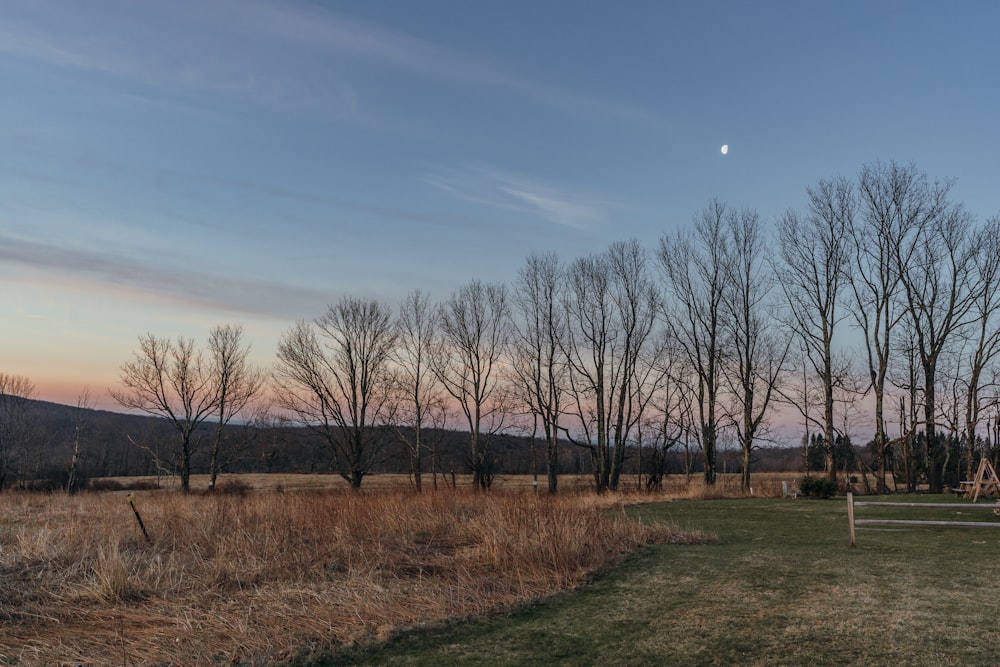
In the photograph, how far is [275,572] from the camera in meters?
8.42

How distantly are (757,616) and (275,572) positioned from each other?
6.12 meters

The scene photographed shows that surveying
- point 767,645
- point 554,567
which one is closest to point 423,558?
point 554,567

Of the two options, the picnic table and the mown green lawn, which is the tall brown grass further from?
the picnic table

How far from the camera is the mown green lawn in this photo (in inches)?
205

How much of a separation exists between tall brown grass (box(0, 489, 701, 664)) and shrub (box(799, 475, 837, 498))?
1216 cm

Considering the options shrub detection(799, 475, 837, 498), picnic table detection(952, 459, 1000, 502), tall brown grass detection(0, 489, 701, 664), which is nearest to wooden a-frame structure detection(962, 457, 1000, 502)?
picnic table detection(952, 459, 1000, 502)

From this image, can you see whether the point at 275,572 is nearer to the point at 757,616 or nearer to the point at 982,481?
the point at 757,616

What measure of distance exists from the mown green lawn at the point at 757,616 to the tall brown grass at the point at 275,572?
63cm

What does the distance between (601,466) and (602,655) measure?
30.9m

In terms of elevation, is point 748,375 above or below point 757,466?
above

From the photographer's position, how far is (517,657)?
534cm

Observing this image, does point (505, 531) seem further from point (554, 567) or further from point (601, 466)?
point (601, 466)

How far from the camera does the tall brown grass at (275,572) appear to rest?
586cm

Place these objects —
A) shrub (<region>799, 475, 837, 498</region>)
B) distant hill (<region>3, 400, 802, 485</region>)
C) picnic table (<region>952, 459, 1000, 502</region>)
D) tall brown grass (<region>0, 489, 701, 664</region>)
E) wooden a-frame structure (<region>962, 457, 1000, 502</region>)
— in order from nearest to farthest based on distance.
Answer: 1. tall brown grass (<region>0, 489, 701, 664</region>)
2. wooden a-frame structure (<region>962, 457, 1000, 502</region>)
3. picnic table (<region>952, 459, 1000, 502</region>)
4. shrub (<region>799, 475, 837, 498</region>)
5. distant hill (<region>3, 400, 802, 485</region>)
